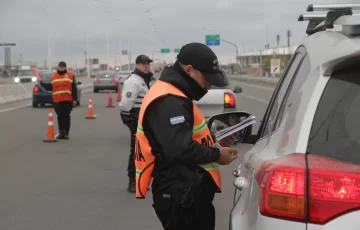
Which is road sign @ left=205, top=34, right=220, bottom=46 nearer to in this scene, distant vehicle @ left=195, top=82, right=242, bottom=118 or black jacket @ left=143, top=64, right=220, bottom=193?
distant vehicle @ left=195, top=82, right=242, bottom=118

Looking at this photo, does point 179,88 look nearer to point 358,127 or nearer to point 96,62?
point 358,127

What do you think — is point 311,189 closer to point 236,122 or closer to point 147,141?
point 147,141

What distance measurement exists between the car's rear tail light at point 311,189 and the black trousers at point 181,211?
4.30 feet

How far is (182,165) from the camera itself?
386 centimetres

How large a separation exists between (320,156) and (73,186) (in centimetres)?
778

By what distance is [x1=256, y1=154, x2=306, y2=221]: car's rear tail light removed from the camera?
→ 251 cm

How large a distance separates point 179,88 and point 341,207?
170cm

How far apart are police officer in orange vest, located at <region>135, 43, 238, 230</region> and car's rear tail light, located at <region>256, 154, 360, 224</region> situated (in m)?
1.20

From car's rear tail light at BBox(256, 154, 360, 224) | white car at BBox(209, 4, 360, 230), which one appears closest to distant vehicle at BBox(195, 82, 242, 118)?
white car at BBox(209, 4, 360, 230)

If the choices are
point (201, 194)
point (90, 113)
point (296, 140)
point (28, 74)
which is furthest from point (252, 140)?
point (28, 74)

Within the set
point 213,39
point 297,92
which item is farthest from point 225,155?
point 213,39

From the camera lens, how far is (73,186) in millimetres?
10008

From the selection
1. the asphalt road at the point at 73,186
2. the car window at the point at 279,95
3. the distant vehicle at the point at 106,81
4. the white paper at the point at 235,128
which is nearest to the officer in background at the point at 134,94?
the asphalt road at the point at 73,186

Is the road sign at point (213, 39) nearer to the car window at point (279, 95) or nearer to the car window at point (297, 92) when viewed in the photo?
the car window at point (279, 95)
